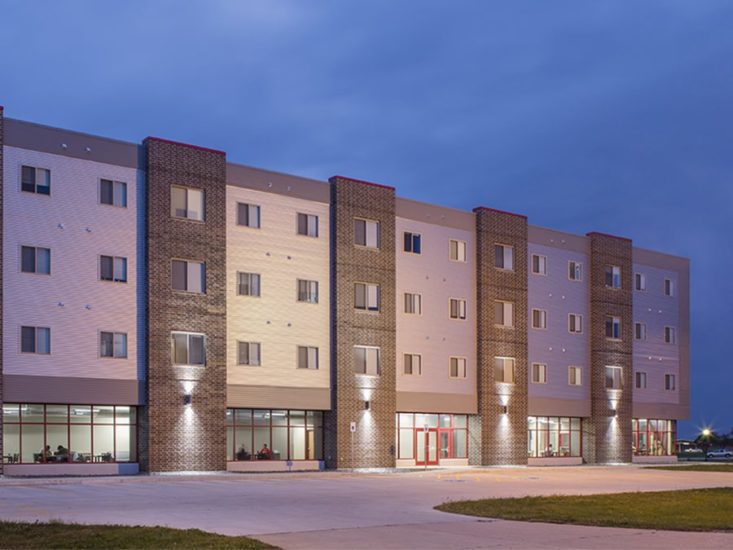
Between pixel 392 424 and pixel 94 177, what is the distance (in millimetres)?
19749

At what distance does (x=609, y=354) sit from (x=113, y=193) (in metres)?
35.6

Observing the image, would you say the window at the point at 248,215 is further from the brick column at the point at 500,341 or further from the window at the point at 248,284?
the brick column at the point at 500,341

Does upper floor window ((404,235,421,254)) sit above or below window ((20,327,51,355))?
above

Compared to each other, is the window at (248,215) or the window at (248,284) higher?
the window at (248,215)

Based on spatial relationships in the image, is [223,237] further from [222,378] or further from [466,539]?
[466,539]

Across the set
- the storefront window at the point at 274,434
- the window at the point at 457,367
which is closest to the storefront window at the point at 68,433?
the storefront window at the point at 274,434

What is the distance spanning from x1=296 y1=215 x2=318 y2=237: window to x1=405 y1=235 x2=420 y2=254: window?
6.18 m

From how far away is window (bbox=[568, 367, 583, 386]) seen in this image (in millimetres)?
60219

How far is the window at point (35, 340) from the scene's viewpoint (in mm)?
37750

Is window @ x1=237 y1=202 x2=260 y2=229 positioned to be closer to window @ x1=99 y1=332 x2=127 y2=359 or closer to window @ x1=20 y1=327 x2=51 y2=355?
window @ x1=99 y1=332 x2=127 y2=359

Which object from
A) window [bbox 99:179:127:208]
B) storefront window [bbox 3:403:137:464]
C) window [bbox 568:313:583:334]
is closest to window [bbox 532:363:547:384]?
window [bbox 568:313:583:334]

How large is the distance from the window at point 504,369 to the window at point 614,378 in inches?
381

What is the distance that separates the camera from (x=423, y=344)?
170ft

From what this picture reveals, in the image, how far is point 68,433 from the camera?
38.7 meters
